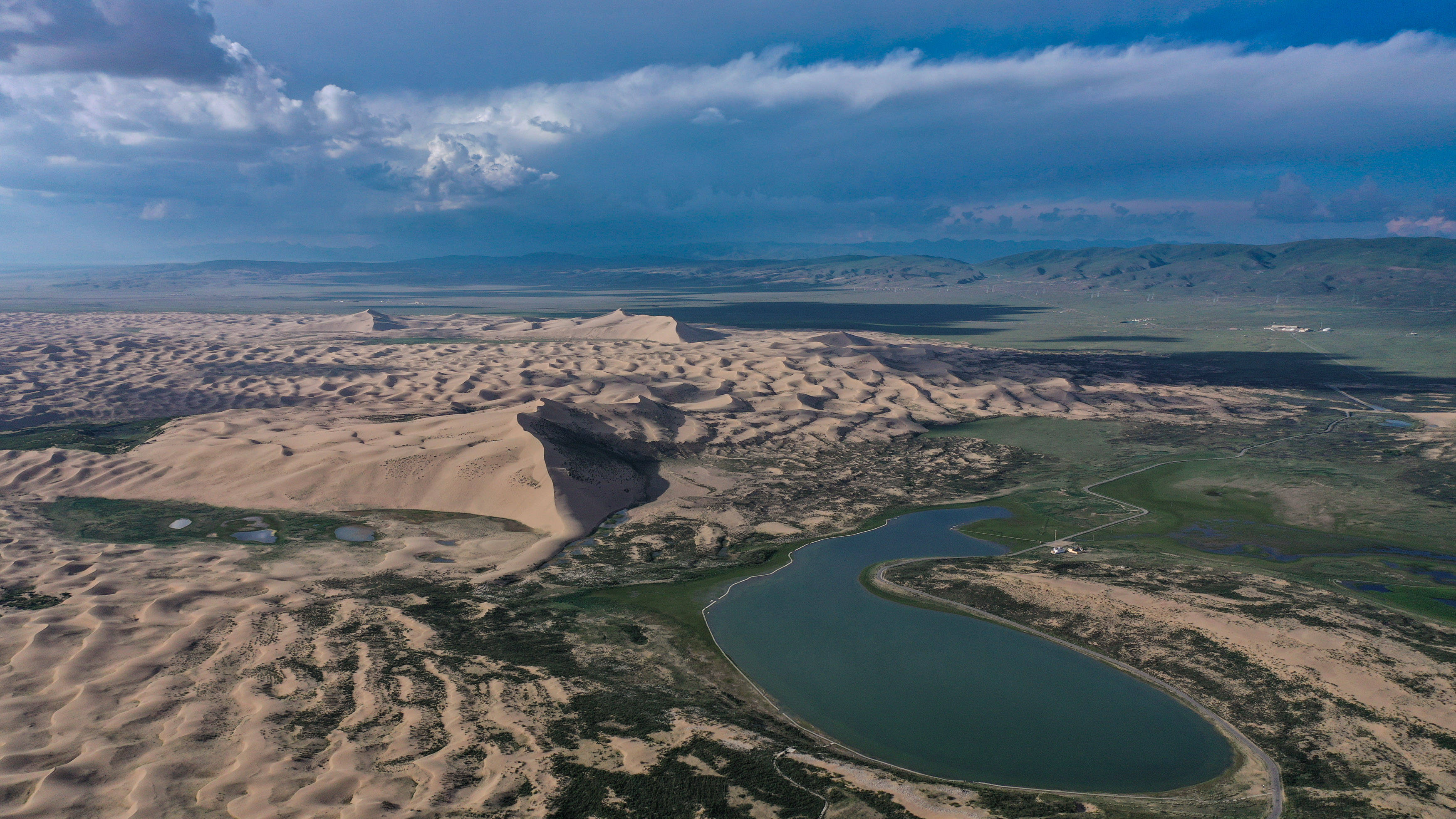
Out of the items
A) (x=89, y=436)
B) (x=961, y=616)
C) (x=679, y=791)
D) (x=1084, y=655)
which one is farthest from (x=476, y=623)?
(x=89, y=436)

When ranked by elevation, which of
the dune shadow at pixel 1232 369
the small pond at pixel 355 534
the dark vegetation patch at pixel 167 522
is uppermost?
the dune shadow at pixel 1232 369

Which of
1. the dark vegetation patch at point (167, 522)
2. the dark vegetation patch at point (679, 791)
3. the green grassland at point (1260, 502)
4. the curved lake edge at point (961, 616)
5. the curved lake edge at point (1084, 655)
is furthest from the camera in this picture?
the dark vegetation patch at point (167, 522)

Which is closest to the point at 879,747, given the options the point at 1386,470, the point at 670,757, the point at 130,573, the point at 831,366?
the point at 670,757

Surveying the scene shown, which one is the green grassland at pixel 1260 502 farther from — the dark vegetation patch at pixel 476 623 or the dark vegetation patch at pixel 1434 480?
the dark vegetation patch at pixel 476 623

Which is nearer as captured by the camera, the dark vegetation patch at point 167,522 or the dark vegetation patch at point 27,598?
the dark vegetation patch at point 27,598

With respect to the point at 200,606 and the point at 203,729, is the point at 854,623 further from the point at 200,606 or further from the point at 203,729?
the point at 200,606

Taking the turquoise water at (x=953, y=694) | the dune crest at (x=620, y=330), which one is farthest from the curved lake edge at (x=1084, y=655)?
the dune crest at (x=620, y=330)
